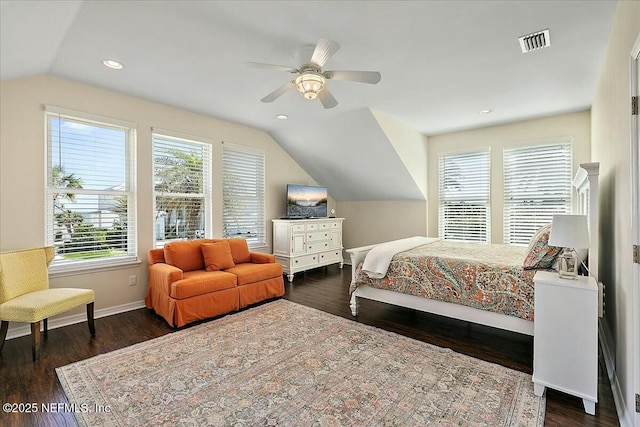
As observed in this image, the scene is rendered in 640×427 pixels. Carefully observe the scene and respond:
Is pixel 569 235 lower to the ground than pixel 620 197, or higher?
lower

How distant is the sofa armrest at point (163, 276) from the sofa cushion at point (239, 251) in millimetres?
953

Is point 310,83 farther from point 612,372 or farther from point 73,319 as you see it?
point 73,319

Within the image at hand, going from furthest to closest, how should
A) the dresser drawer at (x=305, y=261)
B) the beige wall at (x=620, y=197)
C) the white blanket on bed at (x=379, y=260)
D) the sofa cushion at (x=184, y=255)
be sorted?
the dresser drawer at (x=305, y=261) < the sofa cushion at (x=184, y=255) < the white blanket on bed at (x=379, y=260) < the beige wall at (x=620, y=197)

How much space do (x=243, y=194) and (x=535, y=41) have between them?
14.0ft

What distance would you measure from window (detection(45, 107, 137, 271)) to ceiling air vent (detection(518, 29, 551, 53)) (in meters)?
4.25

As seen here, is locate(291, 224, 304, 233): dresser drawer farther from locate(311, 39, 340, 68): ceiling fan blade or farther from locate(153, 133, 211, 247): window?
locate(311, 39, 340, 68): ceiling fan blade

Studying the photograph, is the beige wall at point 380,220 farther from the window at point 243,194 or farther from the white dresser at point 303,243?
the window at point 243,194

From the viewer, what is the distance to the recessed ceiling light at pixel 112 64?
2.86m

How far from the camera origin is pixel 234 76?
10.5 ft

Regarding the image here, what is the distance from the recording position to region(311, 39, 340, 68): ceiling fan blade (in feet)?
7.13

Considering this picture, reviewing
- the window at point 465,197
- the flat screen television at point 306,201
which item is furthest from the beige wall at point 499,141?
the flat screen television at point 306,201

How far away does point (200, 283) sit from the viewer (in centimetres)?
337

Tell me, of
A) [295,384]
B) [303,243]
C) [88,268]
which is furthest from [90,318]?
[303,243]

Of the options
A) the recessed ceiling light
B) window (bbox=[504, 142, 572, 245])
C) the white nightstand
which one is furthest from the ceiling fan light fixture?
window (bbox=[504, 142, 572, 245])
